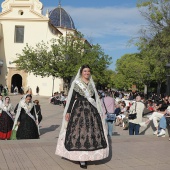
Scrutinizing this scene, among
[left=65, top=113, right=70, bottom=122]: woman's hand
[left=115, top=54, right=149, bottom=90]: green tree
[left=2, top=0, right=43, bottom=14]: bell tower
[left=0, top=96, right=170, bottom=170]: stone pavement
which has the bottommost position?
[left=0, top=96, right=170, bottom=170]: stone pavement

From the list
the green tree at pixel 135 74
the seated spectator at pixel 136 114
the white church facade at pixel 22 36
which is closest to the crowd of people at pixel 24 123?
the seated spectator at pixel 136 114

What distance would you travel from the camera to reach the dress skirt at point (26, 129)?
9.59 m

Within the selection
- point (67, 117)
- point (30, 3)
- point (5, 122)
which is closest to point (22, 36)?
point (30, 3)

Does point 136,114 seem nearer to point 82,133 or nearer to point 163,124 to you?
point 163,124

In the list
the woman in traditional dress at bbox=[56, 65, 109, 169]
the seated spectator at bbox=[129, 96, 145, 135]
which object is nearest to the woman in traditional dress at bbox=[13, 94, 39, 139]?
the seated spectator at bbox=[129, 96, 145, 135]

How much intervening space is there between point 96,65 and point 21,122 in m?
26.3

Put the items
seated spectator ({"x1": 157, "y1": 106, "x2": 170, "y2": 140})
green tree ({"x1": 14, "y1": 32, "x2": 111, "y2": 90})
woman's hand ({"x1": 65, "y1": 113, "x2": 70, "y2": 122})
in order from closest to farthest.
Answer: woman's hand ({"x1": 65, "y1": 113, "x2": 70, "y2": 122}), seated spectator ({"x1": 157, "y1": 106, "x2": 170, "y2": 140}), green tree ({"x1": 14, "y1": 32, "x2": 111, "y2": 90})

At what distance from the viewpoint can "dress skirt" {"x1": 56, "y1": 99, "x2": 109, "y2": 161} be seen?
5.84 m

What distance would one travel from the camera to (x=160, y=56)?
81.7ft

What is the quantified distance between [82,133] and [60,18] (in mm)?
60163

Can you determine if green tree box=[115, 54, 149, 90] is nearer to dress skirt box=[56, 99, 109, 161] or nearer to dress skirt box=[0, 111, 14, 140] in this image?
dress skirt box=[0, 111, 14, 140]

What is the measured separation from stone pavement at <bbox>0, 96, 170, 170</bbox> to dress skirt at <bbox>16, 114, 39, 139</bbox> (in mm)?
1608

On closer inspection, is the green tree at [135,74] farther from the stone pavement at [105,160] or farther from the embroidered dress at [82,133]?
the embroidered dress at [82,133]

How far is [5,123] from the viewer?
10.3 meters
